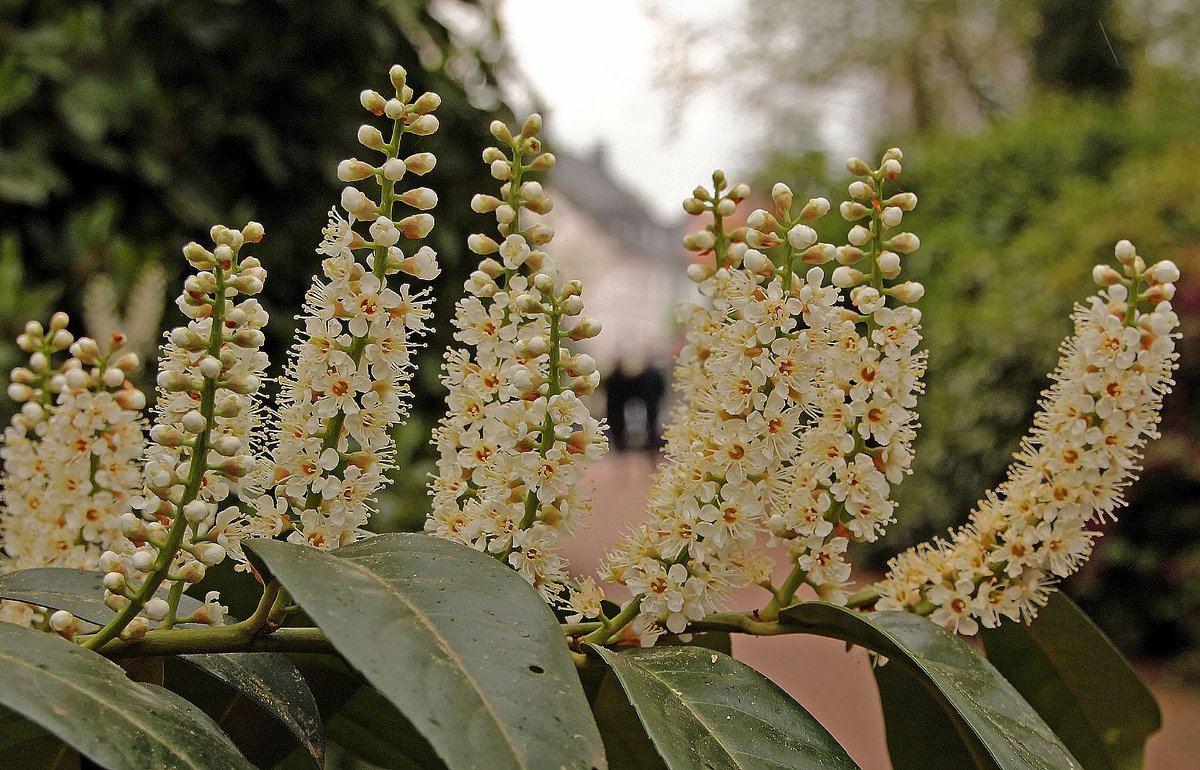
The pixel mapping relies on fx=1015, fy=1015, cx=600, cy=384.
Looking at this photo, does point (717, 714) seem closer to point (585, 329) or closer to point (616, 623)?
point (616, 623)

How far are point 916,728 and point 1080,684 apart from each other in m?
0.18

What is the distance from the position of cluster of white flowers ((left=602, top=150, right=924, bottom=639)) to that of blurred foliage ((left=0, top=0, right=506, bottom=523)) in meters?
1.08

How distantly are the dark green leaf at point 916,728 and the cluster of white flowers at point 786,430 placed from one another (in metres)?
0.13

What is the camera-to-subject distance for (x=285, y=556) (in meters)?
0.53

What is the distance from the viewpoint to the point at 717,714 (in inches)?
23.4

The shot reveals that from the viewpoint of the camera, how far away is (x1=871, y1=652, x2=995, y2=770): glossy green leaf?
2.57 ft

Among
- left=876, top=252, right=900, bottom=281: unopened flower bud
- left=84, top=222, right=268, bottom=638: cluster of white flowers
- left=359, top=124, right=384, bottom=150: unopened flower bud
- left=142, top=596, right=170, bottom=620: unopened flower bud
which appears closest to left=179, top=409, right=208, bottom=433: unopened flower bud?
left=84, top=222, right=268, bottom=638: cluster of white flowers

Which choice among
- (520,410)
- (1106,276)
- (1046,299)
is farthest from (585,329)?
(1046,299)

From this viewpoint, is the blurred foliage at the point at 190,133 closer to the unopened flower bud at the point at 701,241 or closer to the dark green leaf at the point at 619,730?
the unopened flower bud at the point at 701,241

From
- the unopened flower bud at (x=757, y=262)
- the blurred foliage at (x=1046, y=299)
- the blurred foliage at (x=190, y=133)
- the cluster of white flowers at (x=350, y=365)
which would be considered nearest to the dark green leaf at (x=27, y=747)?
the cluster of white flowers at (x=350, y=365)

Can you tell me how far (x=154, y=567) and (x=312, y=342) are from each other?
155 mm

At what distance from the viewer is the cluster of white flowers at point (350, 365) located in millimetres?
599

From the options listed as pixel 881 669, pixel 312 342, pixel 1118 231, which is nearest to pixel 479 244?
pixel 312 342

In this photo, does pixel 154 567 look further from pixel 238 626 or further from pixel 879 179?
pixel 879 179
